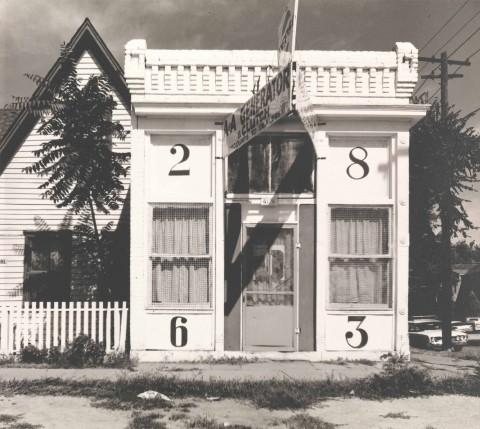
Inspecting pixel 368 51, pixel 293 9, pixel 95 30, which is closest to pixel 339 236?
pixel 368 51

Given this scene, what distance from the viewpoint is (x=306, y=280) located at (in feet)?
29.4

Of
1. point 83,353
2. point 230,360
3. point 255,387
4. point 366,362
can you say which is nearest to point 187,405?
point 255,387

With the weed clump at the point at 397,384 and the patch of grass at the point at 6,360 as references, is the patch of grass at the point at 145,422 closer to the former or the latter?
the weed clump at the point at 397,384

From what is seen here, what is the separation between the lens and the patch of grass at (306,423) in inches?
219

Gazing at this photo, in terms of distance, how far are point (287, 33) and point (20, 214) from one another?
8.06 m

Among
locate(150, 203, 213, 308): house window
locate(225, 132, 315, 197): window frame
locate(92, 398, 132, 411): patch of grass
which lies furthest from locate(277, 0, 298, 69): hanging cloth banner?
locate(92, 398, 132, 411): patch of grass

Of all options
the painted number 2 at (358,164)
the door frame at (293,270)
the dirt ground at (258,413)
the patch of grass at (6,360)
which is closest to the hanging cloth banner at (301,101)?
the painted number 2 at (358,164)

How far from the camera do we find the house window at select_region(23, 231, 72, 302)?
38.3ft

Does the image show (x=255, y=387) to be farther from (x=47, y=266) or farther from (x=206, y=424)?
(x=47, y=266)

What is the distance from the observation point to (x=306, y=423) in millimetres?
5660

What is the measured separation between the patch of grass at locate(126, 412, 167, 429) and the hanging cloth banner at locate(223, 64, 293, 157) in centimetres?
400

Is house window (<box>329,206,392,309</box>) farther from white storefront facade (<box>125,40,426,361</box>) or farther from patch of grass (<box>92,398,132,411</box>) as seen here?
patch of grass (<box>92,398,132,411</box>)

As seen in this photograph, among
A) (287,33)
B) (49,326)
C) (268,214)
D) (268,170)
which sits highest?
(287,33)

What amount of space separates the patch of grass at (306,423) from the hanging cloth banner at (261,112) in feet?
12.2
